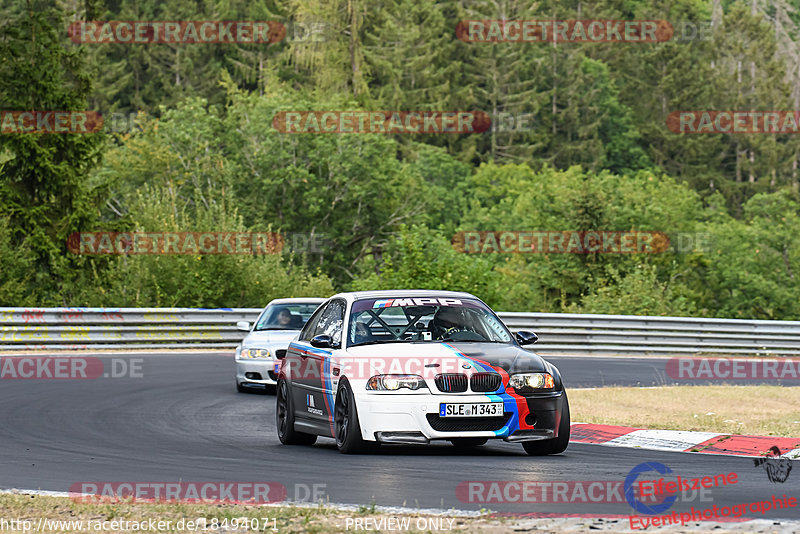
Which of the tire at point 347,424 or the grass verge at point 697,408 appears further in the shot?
the grass verge at point 697,408

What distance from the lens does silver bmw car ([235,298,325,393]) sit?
18.7m

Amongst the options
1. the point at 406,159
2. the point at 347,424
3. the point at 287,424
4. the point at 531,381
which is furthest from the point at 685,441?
the point at 406,159

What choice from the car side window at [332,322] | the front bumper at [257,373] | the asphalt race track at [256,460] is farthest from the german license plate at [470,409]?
the front bumper at [257,373]

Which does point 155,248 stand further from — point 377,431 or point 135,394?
point 377,431

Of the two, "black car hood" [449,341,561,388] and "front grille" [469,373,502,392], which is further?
"black car hood" [449,341,561,388]

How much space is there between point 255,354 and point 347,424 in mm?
7667

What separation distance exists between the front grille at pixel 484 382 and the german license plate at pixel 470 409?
0.13 m

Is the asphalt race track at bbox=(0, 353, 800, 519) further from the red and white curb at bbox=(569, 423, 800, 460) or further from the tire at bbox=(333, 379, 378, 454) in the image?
the red and white curb at bbox=(569, 423, 800, 460)

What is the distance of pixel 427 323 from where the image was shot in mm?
12180

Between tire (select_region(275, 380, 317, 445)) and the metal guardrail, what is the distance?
15.2 m

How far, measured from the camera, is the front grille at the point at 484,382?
10922 mm

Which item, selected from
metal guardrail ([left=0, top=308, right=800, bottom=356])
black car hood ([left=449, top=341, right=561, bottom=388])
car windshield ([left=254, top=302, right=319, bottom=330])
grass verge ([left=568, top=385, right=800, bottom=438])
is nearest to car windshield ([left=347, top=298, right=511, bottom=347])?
black car hood ([left=449, top=341, right=561, bottom=388])

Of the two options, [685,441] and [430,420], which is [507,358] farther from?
[685,441]

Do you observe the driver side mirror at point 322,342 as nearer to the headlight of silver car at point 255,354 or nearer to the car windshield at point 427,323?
the car windshield at point 427,323
